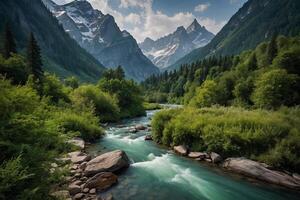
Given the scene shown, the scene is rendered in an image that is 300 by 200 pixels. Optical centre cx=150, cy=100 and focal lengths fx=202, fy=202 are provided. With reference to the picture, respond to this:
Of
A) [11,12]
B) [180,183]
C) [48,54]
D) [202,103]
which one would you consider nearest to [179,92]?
[202,103]

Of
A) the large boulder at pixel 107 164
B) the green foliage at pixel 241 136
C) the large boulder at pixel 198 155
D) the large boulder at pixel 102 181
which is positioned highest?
the green foliage at pixel 241 136

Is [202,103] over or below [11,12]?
below

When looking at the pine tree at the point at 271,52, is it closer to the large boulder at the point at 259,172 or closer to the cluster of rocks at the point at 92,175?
the large boulder at the point at 259,172

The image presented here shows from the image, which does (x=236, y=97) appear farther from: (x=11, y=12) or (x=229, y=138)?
(x=11, y=12)

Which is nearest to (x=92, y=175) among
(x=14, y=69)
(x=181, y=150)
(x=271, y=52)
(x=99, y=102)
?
(x=181, y=150)

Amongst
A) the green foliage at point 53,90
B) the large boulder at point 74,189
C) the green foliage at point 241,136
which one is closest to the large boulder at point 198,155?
the green foliage at point 241,136

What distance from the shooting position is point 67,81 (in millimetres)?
71000

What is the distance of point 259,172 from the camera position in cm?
1463

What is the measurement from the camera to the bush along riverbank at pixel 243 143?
14.7m

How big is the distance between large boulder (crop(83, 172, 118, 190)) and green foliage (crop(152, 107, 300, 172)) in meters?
9.48

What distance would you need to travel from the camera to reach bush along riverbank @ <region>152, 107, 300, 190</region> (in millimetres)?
14680

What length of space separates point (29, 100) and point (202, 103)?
172ft

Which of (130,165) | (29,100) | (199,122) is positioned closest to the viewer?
(29,100)

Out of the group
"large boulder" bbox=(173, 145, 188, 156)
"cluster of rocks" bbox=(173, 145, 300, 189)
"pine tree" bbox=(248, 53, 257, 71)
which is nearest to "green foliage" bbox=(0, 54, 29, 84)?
"large boulder" bbox=(173, 145, 188, 156)
